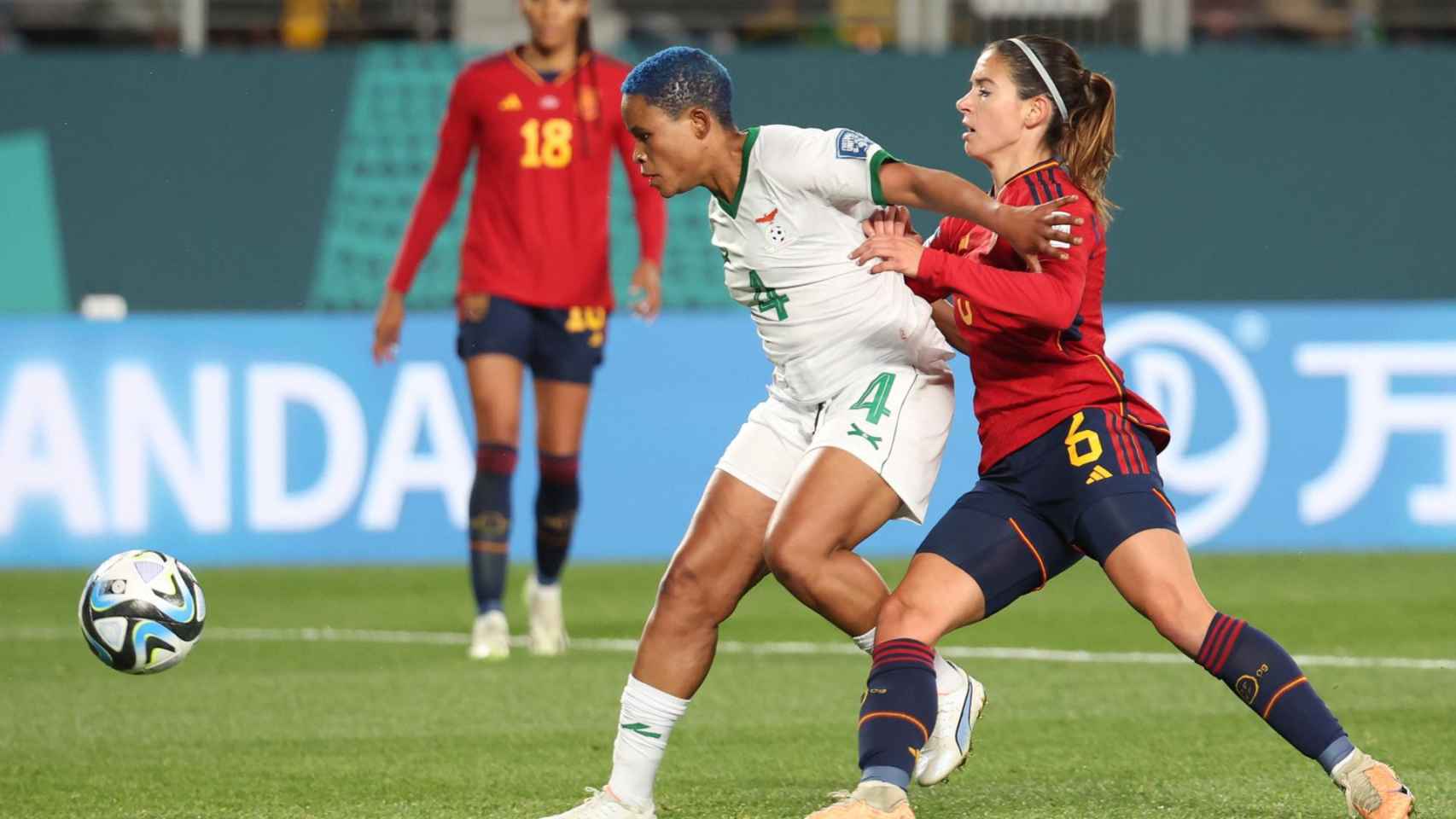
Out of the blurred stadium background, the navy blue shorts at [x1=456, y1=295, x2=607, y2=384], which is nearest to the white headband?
the blurred stadium background

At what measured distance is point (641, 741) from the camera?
16.4 ft

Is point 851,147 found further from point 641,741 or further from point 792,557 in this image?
point 641,741

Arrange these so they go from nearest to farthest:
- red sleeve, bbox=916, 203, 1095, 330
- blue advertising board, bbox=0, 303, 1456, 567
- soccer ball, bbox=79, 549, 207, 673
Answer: red sleeve, bbox=916, 203, 1095, 330, soccer ball, bbox=79, 549, 207, 673, blue advertising board, bbox=0, 303, 1456, 567

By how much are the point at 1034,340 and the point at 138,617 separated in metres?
2.47

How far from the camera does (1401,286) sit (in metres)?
15.2

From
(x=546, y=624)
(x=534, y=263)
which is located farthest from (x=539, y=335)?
(x=546, y=624)

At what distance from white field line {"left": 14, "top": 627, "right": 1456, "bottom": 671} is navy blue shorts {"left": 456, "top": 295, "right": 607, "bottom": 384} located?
1.09 metres

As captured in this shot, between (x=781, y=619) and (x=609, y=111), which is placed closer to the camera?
(x=609, y=111)

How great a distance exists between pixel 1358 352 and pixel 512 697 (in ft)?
21.0

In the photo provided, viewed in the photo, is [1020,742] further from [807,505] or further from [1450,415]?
[1450,415]

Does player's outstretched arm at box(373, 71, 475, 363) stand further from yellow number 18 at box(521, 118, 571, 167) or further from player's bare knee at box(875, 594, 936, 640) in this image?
player's bare knee at box(875, 594, 936, 640)

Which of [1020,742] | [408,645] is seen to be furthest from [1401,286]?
[1020,742]

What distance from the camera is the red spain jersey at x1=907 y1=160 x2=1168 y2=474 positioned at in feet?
15.5

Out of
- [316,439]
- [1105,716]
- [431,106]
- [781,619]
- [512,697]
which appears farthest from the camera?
[431,106]
